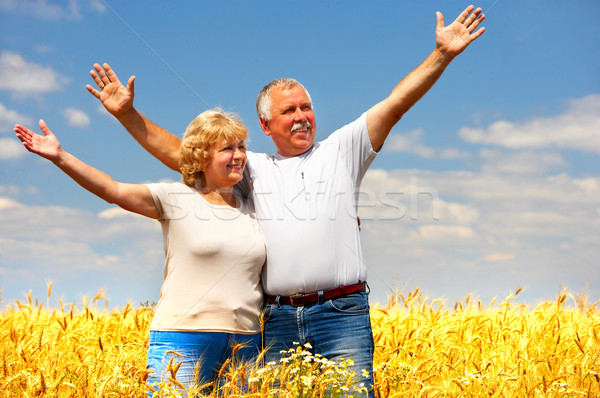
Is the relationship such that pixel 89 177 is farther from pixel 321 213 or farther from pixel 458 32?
pixel 458 32

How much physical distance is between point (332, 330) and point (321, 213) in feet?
2.75

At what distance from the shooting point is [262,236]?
4.17 meters

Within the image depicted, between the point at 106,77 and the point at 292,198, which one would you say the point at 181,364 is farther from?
the point at 106,77

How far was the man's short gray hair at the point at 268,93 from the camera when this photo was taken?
4617 millimetres

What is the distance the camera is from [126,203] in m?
3.92

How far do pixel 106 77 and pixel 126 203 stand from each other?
70.1 inches

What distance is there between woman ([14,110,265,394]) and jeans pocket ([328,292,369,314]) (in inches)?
21.7

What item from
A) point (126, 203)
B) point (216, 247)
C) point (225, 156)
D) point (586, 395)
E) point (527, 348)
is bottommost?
point (586, 395)

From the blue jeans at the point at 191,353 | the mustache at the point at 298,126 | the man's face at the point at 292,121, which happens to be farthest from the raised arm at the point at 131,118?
the blue jeans at the point at 191,353

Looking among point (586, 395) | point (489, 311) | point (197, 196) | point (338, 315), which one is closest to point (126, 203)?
point (197, 196)

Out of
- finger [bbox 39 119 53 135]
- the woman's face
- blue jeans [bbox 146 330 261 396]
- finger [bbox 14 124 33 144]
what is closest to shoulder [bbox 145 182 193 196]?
the woman's face

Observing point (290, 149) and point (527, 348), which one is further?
point (527, 348)

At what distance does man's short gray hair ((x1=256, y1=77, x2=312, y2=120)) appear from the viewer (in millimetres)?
4617

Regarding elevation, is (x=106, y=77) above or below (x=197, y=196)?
above
